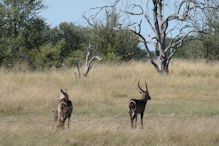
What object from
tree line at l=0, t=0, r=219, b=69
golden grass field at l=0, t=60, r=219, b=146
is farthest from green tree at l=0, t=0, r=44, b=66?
golden grass field at l=0, t=60, r=219, b=146

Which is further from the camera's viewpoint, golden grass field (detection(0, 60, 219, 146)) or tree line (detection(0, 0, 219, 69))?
tree line (detection(0, 0, 219, 69))

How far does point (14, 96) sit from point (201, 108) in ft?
17.0

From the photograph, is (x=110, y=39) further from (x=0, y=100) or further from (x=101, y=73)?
(x=0, y=100)

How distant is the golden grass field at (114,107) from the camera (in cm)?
685

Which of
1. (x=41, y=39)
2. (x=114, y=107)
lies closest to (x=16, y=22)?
(x=41, y=39)

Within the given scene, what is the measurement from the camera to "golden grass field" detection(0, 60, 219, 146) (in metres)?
6.85

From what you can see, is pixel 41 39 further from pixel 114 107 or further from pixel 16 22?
pixel 114 107

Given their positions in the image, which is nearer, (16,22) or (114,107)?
(114,107)

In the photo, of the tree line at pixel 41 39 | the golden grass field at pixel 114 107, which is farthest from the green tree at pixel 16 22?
the golden grass field at pixel 114 107

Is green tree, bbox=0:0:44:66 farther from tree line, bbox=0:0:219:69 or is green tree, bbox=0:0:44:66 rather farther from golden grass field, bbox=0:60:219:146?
golden grass field, bbox=0:60:219:146

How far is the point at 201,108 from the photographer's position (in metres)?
11.2

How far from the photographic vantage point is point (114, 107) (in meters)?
11.5

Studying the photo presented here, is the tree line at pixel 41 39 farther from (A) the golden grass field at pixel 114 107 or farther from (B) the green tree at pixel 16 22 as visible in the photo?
(A) the golden grass field at pixel 114 107

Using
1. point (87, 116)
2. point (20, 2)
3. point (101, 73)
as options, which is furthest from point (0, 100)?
point (20, 2)
